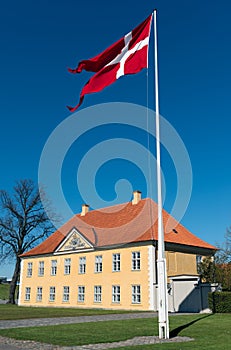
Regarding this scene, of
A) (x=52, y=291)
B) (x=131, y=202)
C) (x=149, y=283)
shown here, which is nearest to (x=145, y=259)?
(x=149, y=283)

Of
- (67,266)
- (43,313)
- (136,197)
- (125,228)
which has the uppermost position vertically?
(136,197)

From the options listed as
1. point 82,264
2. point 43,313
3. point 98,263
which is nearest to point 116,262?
point 98,263

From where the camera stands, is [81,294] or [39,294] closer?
[81,294]

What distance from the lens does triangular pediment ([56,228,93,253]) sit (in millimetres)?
35562

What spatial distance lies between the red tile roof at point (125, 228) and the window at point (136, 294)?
351 centimetres

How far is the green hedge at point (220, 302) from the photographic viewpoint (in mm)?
23938

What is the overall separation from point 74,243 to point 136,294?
922 cm

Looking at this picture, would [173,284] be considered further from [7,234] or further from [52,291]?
[7,234]

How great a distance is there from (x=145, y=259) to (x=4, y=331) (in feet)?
56.1

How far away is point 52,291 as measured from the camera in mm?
38250

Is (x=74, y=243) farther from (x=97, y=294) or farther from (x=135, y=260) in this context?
(x=135, y=260)

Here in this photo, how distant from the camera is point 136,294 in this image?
29.8 m

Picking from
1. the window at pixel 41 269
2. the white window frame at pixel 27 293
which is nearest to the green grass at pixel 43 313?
the window at pixel 41 269

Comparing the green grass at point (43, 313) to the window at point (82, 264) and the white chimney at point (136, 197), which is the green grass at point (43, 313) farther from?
the white chimney at point (136, 197)
